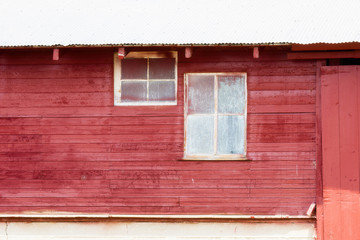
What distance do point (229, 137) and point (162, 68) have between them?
1.52 m

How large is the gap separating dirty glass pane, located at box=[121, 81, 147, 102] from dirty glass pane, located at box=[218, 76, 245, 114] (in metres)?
1.21

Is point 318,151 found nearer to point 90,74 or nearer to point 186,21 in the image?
point 186,21

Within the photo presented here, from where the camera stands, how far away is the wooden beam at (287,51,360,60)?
642cm

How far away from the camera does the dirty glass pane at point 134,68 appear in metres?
6.85

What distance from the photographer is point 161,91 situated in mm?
6812

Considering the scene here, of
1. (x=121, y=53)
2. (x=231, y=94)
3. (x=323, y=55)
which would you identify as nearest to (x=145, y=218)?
(x=231, y=94)

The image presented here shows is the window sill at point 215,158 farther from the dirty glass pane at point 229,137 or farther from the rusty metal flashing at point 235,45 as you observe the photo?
the rusty metal flashing at point 235,45

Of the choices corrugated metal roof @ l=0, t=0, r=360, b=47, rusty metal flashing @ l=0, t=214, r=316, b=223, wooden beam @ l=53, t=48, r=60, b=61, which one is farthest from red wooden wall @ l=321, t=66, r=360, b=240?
wooden beam @ l=53, t=48, r=60, b=61

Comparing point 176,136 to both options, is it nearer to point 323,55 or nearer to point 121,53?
point 121,53

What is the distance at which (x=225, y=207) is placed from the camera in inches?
264

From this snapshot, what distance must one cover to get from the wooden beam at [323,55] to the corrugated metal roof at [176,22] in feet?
0.85

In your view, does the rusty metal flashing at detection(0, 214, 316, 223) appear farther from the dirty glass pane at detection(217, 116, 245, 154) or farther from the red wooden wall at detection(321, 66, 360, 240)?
the dirty glass pane at detection(217, 116, 245, 154)

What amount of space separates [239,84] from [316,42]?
A: 50.9 inches

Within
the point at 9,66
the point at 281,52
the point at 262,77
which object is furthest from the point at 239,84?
the point at 9,66
